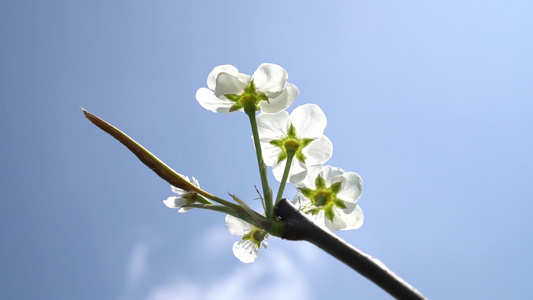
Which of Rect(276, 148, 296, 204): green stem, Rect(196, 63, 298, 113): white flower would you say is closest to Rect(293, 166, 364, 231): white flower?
Rect(276, 148, 296, 204): green stem

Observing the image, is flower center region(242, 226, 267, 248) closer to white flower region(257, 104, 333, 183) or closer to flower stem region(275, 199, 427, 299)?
white flower region(257, 104, 333, 183)

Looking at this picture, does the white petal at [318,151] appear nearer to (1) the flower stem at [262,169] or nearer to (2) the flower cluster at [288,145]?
(2) the flower cluster at [288,145]

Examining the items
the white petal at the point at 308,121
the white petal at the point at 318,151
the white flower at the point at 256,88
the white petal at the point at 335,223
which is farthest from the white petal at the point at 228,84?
the white petal at the point at 335,223

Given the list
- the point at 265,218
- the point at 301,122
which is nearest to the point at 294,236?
the point at 265,218

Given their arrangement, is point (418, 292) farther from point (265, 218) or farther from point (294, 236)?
point (265, 218)

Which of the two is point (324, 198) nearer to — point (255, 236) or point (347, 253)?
point (255, 236)

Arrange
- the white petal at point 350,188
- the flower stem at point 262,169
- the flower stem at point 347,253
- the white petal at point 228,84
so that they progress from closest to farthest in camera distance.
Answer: the flower stem at point 347,253
the flower stem at point 262,169
the white petal at point 228,84
the white petal at point 350,188
